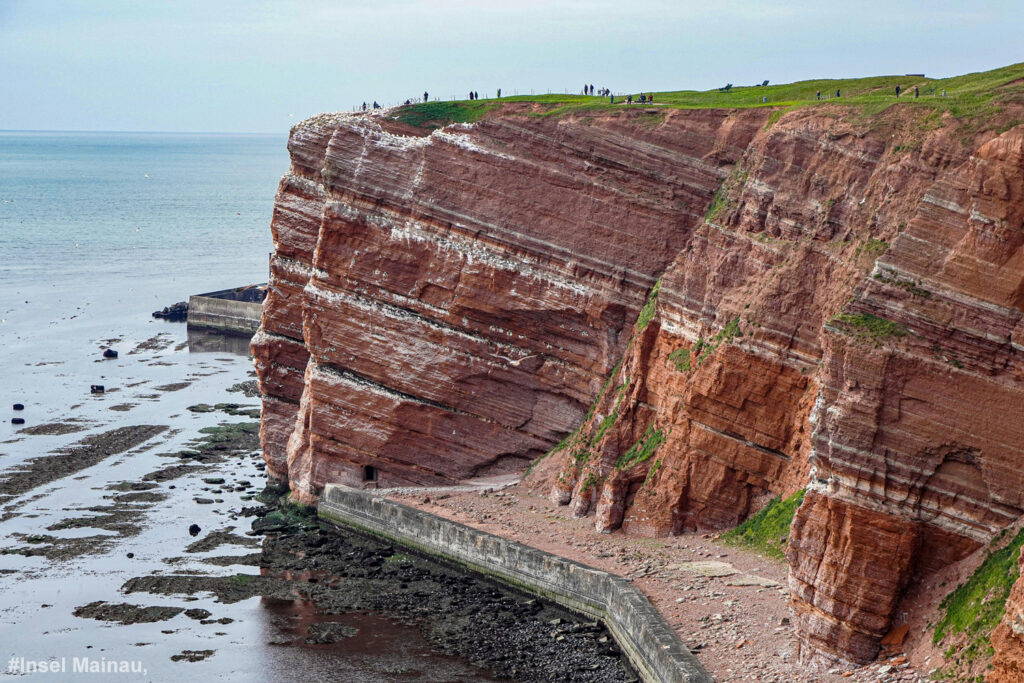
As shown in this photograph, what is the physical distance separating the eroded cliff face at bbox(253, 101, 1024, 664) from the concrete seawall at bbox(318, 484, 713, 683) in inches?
124

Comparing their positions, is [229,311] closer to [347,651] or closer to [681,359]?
[681,359]

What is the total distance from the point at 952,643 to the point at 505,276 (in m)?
25.6

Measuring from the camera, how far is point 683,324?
45219 millimetres

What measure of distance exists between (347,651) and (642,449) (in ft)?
43.1

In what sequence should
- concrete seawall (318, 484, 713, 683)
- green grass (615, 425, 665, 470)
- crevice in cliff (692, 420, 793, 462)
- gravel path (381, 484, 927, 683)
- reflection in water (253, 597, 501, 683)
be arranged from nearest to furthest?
gravel path (381, 484, 927, 683) < concrete seawall (318, 484, 713, 683) < reflection in water (253, 597, 501, 683) < crevice in cliff (692, 420, 793, 462) < green grass (615, 425, 665, 470)

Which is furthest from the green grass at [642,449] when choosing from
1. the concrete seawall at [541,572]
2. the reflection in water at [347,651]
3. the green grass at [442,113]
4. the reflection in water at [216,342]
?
the reflection in water at [216,342]

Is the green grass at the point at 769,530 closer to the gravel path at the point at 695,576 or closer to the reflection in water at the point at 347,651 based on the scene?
the gravel path at the point at 695,576

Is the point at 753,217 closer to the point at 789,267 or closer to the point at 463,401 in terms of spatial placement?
the point at 789,267

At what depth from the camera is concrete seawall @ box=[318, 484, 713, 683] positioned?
34.0m

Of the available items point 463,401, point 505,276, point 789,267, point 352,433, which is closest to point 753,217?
point 789,267

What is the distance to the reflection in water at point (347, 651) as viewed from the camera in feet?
121

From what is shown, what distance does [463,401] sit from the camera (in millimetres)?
50969

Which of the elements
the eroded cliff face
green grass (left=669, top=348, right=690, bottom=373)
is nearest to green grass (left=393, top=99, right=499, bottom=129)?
the eroded cliff face

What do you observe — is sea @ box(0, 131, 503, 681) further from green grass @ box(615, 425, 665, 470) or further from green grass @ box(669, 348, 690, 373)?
green grass @ box(669, 348, 690, 373)
